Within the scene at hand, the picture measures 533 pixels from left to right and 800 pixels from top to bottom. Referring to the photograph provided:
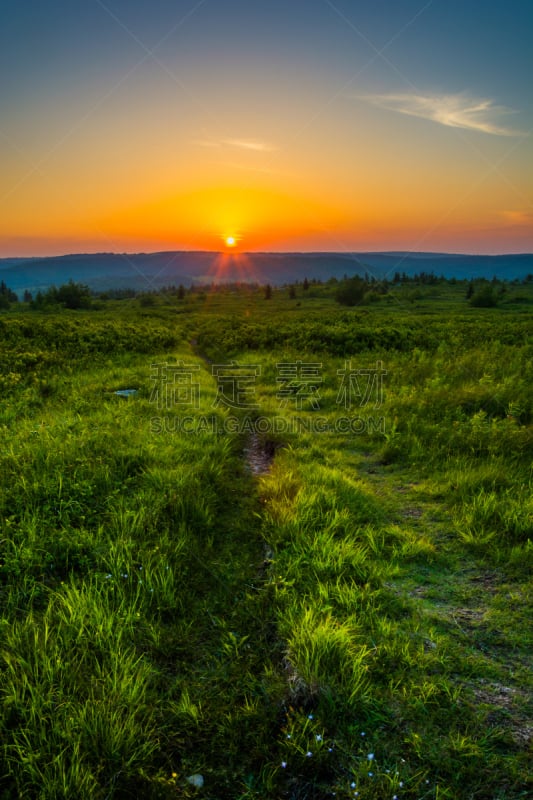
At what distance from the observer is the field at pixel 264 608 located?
2.36m

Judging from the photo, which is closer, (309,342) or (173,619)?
(173,619)

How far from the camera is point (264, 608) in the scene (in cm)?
366

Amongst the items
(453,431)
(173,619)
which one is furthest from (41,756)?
(453,431)

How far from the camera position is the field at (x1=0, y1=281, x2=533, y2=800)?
236cm

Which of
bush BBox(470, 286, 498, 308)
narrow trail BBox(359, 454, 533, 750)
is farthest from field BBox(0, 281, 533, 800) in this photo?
bush BBox(470, 286, 498, 308)

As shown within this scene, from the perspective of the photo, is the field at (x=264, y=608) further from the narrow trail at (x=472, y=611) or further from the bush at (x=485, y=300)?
the bush at (x=485, y=300)

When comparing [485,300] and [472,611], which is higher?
[485,300]

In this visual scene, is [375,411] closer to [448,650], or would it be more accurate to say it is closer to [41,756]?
[448,650]

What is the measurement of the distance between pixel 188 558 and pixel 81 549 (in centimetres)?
110

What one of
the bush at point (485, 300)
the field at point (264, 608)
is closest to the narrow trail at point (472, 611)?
the field at point (264, 608)

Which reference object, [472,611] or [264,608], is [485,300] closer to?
[472,611]

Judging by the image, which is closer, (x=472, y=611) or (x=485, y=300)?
(x=472, y=611)

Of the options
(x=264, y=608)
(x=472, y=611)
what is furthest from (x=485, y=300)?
(x=264, y=608)

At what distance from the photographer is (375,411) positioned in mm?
9484
